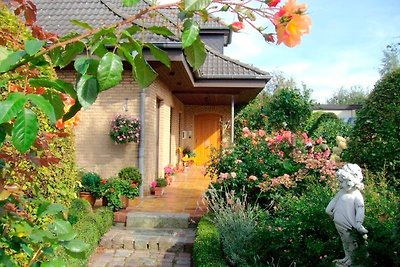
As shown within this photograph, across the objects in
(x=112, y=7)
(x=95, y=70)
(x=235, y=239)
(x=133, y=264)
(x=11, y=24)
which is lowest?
(x=133, y=264)

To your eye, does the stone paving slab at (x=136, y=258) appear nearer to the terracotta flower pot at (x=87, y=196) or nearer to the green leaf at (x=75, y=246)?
the terracotta flower pot at (x=87, y=196)

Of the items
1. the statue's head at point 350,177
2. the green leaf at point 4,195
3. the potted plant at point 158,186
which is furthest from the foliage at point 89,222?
the green leaf at point 4,195

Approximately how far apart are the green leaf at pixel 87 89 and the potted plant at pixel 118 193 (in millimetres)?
6589

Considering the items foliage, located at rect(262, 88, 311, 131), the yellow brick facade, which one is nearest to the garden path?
the yellow brick facade

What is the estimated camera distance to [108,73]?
0.84m

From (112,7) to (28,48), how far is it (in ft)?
30.8

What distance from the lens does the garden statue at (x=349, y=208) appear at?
11.3 feet

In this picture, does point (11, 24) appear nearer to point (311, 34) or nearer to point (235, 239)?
point (311, 34)

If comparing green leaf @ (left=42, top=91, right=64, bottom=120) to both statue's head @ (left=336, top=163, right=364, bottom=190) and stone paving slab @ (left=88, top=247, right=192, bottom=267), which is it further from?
stone paving slab @ (left=88, top=247, right=192, bottom=267)

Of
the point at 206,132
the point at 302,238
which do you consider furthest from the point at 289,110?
the point at 302,238

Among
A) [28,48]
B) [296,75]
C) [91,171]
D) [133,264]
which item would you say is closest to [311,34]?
[28,48]

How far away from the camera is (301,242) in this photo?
14.2 ft

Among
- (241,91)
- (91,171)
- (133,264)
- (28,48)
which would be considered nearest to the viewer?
(28,48)

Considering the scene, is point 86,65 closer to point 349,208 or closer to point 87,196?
point 349,208
